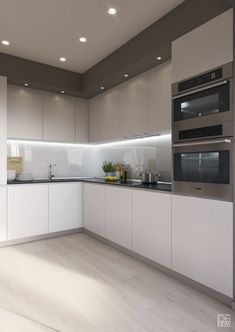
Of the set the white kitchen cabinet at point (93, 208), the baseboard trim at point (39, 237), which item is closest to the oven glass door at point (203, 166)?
the white kitchen cabinet at point (93, 208)

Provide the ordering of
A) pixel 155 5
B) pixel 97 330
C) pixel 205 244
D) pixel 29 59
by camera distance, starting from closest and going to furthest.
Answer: pixel 97 330 < pixel 205 244 < pixel 155 5 < pixel 29 59

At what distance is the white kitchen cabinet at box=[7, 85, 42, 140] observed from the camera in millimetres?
3623

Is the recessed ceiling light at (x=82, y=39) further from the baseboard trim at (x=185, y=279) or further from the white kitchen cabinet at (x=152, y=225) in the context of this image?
the baseboard trim at (x=185, y=279)

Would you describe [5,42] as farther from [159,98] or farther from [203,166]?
[203,166]

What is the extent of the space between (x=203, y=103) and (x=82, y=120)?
2.63 m

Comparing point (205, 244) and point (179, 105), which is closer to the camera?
point (205, 244)

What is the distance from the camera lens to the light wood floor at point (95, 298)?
5.56 feet

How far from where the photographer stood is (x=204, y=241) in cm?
205

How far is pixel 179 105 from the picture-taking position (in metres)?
2.34

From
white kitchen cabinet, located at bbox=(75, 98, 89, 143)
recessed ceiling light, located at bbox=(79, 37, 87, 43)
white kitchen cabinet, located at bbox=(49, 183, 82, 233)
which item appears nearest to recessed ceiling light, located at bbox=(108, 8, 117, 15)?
recessed ceiling light, located at bbox=(79, 37, 87, 43)

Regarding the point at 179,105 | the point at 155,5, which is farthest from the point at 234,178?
the point at 155,5

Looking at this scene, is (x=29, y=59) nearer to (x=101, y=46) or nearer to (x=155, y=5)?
(x=101, y=46)

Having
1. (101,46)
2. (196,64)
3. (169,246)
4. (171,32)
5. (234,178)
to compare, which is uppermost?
(101,46)

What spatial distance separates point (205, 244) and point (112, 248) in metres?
1.53
